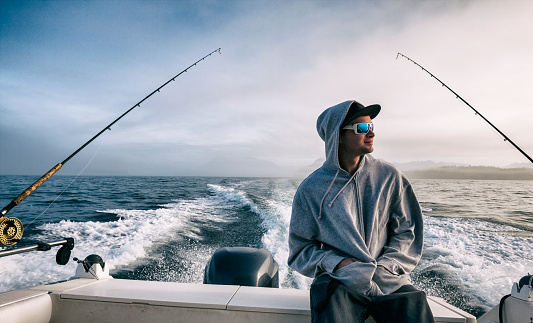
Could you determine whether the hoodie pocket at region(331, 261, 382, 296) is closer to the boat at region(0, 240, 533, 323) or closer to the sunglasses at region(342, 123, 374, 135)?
the boat at region(0, 240, 533, 323)

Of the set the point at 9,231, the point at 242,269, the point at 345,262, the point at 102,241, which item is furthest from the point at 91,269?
the point at 102,241

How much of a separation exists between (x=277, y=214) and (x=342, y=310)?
5.47 metres

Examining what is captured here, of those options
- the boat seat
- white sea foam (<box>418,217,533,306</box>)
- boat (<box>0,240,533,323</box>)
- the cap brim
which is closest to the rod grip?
boat (<box>0,240,533,323</box>)

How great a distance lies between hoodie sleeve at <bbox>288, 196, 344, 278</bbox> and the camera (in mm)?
1299

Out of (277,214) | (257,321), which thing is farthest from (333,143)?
(277,214)

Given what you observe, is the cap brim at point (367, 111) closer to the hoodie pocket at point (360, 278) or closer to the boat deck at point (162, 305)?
the hoodie pocket at point (360, 278)

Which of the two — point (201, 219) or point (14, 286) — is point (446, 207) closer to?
point (201, 219)

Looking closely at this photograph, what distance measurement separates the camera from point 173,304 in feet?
4.34

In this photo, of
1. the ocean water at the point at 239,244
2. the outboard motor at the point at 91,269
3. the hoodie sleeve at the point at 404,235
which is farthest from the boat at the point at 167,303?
the ocean water at the point at 239,244

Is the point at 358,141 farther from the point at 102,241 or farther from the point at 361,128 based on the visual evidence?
the point at 102,241

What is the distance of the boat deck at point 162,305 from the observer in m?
1.25

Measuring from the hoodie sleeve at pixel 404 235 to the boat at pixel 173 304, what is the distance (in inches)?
9.1

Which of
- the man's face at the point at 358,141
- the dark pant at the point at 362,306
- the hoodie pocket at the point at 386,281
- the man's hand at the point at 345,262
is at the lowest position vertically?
the dark pant at the point at 362,306

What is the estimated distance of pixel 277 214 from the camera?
6.52 metres
